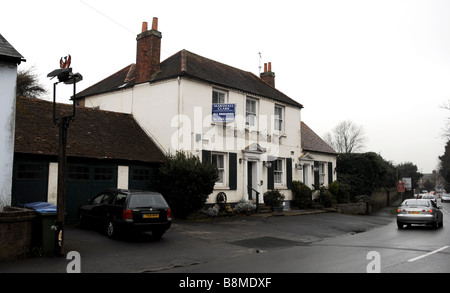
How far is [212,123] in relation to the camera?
18844 millimetres

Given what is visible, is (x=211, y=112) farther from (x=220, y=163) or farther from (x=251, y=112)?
(x=251, y=112)

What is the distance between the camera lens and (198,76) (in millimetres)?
18453

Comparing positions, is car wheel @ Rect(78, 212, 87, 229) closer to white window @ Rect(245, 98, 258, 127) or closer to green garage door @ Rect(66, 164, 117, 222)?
green garage door @ Rect(66, 164, 117, 222)

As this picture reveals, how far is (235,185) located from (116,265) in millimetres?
11905

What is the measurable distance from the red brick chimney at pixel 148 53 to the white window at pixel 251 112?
5.62 meters

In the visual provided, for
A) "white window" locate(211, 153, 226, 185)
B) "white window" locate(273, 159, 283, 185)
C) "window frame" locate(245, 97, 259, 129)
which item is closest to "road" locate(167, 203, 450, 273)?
"white window" locate(211, 153, 226, 185)

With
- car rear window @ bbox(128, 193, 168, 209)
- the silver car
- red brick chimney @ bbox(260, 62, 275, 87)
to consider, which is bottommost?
the silver car

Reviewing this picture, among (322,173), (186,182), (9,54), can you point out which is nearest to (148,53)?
(186,182)

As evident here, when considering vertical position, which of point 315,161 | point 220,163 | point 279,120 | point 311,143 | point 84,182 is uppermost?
point 279,120

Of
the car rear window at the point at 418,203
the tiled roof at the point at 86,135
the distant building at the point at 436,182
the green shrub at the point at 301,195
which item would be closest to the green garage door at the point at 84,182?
the tiled roof at the point at 86,135

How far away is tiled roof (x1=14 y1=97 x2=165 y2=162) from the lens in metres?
14.0

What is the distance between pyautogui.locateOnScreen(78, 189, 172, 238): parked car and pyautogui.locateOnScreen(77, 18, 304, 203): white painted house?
20.2 ft

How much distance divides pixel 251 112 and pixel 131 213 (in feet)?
40.0
